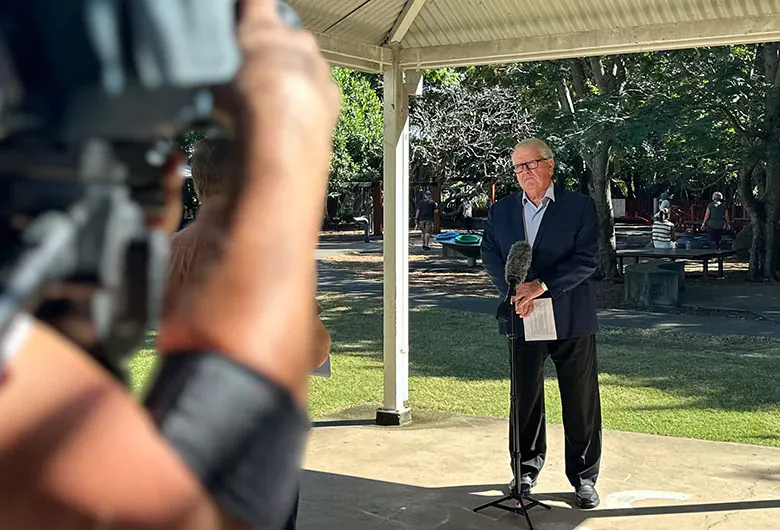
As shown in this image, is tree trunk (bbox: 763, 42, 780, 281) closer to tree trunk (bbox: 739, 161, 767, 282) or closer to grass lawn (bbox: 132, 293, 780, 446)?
tree trunk (bbox: 739, 161, 767, 282)

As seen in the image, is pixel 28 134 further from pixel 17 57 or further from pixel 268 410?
pixel 268 410

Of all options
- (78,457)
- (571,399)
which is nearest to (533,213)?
(571,399)

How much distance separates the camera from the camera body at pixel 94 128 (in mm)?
564

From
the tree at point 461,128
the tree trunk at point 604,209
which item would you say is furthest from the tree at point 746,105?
the tree at point 461,128

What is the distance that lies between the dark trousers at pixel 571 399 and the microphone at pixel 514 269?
1.37 ft

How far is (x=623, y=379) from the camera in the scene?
934 centimetres

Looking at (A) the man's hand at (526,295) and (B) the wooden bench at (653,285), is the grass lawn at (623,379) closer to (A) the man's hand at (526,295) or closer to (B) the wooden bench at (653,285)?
(B) the wooden bench at (653,285)

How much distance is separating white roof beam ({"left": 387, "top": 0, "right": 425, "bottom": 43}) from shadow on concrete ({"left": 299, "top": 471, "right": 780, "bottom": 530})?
120 inches

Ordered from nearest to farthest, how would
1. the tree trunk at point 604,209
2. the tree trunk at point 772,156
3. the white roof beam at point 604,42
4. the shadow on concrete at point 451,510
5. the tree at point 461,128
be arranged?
the shadow on concrete at point 451,510
the white roof beam at point 604,42
the tree trunk at point 772,156
the tree trunk at point 604,209
the tree at point 461,128

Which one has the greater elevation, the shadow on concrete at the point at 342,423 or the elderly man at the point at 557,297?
the elderly man at the point at 557,297

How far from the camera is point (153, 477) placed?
0.54 metres

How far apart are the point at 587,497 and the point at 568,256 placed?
1.38 metres

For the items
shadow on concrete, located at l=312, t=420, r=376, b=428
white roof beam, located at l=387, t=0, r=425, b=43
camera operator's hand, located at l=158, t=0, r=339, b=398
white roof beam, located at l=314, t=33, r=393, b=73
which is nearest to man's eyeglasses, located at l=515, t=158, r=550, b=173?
white roof beam, located at l=314, t=33, r=393, b=73

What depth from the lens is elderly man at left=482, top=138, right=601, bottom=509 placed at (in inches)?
205
